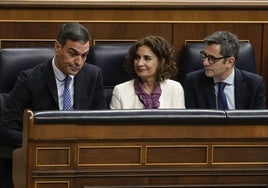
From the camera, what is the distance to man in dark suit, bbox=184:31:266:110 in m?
2.67

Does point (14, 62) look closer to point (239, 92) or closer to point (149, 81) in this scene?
point (149, 81)

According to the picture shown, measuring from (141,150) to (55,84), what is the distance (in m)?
0.57

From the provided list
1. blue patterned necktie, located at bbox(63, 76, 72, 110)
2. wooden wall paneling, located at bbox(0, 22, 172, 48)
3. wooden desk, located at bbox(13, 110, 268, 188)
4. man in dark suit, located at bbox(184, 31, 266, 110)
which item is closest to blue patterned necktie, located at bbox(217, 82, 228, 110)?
man in dark suit, located at bbox(184, 31, 266, 110)

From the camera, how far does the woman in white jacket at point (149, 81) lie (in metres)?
2.62

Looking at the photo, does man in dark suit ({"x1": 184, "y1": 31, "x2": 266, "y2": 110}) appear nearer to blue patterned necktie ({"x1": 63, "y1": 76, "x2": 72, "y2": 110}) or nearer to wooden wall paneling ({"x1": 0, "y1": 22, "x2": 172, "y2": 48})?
wooden wall paneling ({"x1": 0, "y1": 22, "x2": 172, "y2": 48})

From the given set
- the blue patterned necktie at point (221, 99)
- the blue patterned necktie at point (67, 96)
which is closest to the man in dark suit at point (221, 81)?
the blue patterned necktie at point (221, 99)

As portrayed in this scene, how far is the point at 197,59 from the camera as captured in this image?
111 inches

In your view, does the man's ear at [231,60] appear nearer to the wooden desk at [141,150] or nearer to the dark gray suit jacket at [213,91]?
the dark gray suit jacket at [213,91]

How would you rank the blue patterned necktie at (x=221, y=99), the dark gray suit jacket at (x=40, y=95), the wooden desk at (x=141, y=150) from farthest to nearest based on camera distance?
1. the blue patterned necktie at (x=221, y=99)
2. the dark gray suit jacket at (x=40, y=95)
3. the wooden desk at (x=141, y=150)

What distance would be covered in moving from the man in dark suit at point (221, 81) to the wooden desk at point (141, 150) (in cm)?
66

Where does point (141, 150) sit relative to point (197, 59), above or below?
below

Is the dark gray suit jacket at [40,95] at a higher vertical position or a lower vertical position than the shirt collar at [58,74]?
lower

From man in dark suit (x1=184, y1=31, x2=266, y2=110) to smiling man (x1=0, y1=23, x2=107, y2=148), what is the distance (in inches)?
14.5

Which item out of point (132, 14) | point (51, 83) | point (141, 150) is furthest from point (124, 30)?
point (141, 150)
